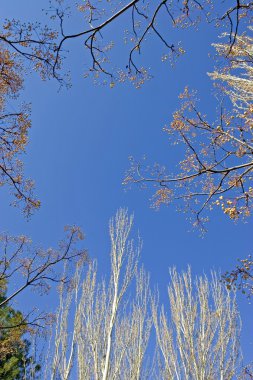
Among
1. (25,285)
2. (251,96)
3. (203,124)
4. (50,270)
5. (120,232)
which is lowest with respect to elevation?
(25,285)

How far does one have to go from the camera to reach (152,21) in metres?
3.63

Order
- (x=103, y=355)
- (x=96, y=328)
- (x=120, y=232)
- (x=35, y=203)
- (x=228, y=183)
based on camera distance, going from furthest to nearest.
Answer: (x=120, y=232)
(x=96, y=328)
(x=103, y=355)
(x=35, y=203)
(x=228, y=183)

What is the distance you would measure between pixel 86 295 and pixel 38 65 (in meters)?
8.80

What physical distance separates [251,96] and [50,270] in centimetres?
404

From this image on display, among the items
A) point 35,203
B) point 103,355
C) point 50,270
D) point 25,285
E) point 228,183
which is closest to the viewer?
point 228,183

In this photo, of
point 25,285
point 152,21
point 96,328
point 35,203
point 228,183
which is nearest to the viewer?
point 152,21

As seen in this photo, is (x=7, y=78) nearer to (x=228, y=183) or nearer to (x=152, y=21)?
(x=152, y=21)

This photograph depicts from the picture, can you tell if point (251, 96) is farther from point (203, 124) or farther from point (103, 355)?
point (103, 355)

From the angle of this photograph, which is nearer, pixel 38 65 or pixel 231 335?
pixel 38 65

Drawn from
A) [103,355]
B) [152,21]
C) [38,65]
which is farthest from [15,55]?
[103,355]

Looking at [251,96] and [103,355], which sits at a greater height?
[251,96]

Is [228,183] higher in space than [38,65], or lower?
lower

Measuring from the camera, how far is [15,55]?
428 cm

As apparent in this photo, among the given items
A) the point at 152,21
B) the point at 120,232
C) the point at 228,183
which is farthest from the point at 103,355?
the point at 152,21
